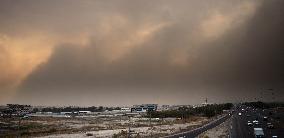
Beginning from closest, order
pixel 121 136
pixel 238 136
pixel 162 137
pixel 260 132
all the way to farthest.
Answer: pixel 260 132 < pixel 238 136 < pixel 162 137 < pixel 121 136

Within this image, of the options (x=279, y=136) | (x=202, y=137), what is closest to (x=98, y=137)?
(x=202, y=137)

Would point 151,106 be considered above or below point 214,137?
above

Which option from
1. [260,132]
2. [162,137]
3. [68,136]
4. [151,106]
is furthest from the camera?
[151,106]

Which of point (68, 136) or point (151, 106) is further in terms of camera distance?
point (151, 106)

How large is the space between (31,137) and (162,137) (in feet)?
126

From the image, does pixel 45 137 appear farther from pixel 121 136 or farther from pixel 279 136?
pixel 279 136

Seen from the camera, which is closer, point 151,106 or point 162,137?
point 162,137

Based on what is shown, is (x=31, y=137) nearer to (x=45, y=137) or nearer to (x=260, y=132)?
(x=45, y=137)

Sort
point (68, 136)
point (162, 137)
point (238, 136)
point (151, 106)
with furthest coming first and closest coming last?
point (151, 106) → point (68, 136) → point (162, 137) → point (238, 136)

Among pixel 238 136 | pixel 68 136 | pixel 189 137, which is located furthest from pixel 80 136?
pixel 238 136

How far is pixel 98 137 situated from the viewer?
4090 inches

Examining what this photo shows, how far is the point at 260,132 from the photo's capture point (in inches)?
3127

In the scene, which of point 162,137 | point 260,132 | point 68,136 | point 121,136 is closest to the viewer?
point 260,132

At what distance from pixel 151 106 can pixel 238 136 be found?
165ft
